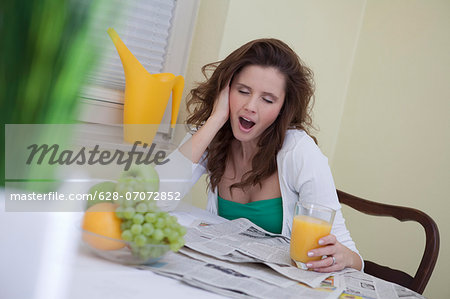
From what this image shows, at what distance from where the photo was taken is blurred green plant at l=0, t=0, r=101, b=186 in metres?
0.24

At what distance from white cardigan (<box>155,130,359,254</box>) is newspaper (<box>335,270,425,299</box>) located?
30 cm

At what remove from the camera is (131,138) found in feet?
6.33

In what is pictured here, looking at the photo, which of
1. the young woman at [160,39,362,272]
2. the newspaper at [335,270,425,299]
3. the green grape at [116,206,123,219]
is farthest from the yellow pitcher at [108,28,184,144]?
the green grape at [116,206,123,219]

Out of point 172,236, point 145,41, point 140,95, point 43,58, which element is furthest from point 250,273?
point 145,41

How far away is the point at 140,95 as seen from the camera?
1876mm

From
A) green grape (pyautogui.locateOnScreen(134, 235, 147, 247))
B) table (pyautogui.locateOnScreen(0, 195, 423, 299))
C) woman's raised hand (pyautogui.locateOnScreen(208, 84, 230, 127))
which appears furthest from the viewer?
woman's raised hand (pyautogui.locateOnScreen(208, 84, 230, 127))

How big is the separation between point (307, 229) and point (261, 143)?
2.15 feet

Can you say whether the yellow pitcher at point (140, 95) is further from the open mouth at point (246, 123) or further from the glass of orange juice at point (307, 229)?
the glass of orange juice at point (307, 229)

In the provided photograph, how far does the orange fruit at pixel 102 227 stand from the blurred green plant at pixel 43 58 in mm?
344

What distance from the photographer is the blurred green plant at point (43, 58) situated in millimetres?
238

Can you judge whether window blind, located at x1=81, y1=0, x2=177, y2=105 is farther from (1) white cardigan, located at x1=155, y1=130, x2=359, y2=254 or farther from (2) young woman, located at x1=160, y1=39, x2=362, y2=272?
(1) white cardigan, located at x1=155, y1=130, x2=359, y2=254

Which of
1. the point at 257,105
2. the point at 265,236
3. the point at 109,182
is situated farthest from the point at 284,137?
the point at 109,182

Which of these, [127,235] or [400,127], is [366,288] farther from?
[400,127]

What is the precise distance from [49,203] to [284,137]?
114cm
